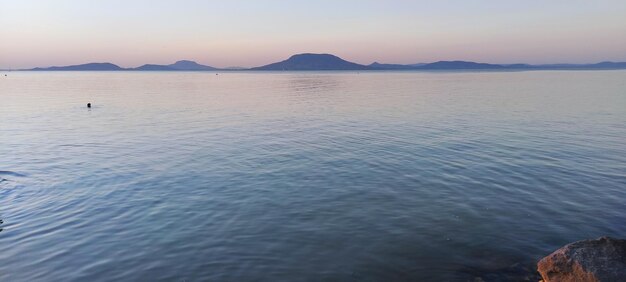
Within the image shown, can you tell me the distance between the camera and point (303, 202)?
23703mm

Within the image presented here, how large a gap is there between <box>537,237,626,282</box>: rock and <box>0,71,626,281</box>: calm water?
2440 millimetres

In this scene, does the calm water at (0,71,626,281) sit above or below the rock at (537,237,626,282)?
below

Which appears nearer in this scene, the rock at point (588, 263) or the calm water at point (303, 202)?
the rock at point (588, 263)

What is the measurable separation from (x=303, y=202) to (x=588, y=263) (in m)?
14.1

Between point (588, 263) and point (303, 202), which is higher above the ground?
point (588, 263)

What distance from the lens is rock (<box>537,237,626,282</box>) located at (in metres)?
12.6

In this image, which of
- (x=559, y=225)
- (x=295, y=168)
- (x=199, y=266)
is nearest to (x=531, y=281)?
(x=559, y=225)

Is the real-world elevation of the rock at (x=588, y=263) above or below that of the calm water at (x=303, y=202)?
above

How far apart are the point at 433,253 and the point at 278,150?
74.1 feet

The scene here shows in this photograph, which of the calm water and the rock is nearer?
the rock

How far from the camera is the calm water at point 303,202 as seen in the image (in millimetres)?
16531

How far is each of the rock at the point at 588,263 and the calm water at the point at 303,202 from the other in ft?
8.01

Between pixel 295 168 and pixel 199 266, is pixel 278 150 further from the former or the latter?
pixel 199 266

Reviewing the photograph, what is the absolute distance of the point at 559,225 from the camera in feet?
65.9
